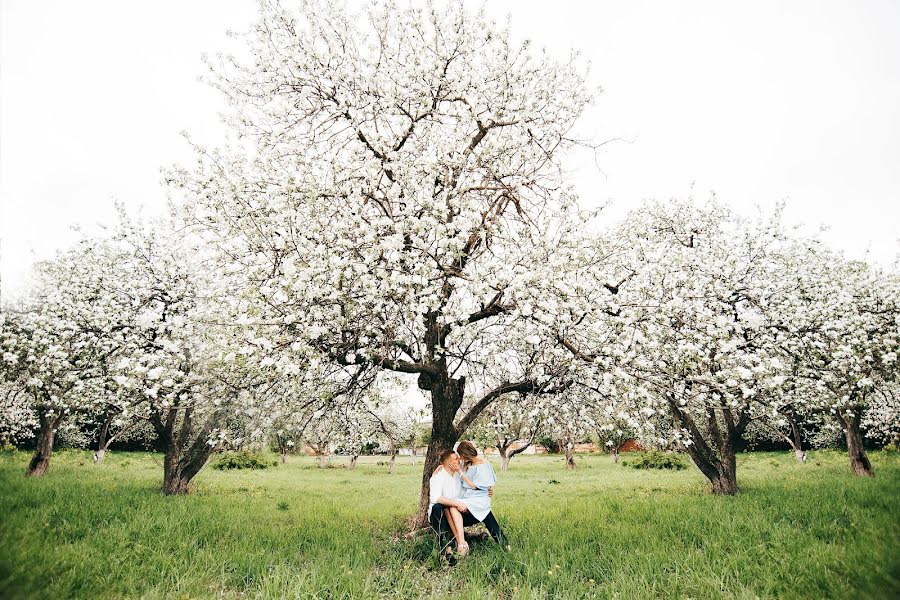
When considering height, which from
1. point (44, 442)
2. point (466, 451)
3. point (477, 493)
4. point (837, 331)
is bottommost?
point (44, 442)

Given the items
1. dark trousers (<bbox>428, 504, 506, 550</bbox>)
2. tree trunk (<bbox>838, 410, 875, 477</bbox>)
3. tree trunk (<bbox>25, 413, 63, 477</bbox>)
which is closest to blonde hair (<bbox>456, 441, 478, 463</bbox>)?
dark trousers (<bbox>428, 504, 506, 550</bbox>)

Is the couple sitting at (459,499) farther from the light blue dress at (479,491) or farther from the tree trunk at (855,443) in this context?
the tree trunk at (855,443)

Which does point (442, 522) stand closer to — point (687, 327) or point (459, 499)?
point (459, 499)

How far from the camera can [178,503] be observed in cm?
916

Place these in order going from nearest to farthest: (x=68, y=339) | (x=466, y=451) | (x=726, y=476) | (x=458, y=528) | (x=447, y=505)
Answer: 1. (x=458, y=528)
2. (x=447, y=505)
3. (x=466, y=451)
4. (x=68, y=339)
5. (x=726, y=476)

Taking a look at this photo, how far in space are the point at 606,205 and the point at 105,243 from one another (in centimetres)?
1238

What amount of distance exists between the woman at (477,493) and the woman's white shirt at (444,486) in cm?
14

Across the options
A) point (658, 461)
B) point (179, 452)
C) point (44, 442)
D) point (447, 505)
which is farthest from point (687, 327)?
point (658, 461)

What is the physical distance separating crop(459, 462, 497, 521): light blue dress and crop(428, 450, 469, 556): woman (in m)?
0.12

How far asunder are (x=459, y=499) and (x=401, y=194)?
5208mm

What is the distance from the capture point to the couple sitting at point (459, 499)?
21.6ft

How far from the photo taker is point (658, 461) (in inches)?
1099

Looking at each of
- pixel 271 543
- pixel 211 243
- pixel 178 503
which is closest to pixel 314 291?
pixel 211 243

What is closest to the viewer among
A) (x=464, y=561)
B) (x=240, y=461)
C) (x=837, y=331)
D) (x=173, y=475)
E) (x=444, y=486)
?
(x=464, y=561)
